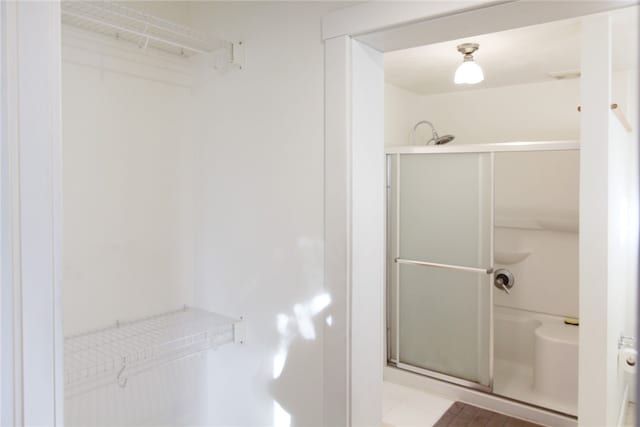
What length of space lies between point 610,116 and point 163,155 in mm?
1946

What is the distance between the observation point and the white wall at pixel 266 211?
4.75 ft

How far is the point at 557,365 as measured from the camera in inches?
107

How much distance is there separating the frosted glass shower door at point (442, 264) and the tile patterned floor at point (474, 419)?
184 mm

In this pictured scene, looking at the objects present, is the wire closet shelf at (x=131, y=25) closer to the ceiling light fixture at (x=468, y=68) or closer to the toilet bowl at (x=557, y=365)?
the ceiling light fixture at (x=468, y=68)

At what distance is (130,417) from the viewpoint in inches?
64.2

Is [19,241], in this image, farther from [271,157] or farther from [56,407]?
[271,157]

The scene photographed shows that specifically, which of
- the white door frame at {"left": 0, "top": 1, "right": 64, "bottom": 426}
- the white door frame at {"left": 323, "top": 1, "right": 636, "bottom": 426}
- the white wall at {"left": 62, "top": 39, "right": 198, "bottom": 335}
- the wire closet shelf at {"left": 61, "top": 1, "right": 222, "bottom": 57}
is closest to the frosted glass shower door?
the white door frame at {"left": 323, "top": 1, "right": 636, "bottom": 426}

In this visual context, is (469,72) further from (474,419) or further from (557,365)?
(474,419)

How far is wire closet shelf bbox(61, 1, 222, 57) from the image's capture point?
1253 mm

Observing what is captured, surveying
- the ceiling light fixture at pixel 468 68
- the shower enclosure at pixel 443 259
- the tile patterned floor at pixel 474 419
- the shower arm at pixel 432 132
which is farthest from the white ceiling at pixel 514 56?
the tile patterned floor at pixel 474 419

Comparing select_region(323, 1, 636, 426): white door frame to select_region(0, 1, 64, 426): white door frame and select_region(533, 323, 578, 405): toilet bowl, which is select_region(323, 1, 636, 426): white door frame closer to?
select_region(0, 1, 64, 426): white door frame

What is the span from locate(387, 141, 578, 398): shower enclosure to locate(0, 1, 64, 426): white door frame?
266cm

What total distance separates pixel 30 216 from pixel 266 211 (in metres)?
1.04

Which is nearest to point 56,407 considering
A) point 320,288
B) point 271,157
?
point 320,288
